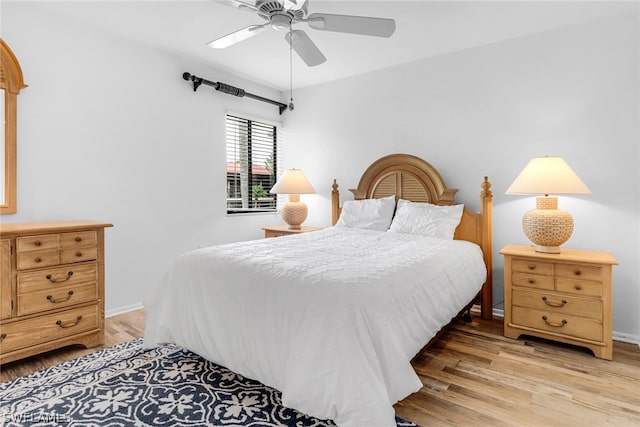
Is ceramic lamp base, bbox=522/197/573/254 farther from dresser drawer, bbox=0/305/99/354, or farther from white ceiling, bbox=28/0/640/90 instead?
dresser drawer, bbox=0/305/99/354

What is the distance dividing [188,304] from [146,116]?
2.16 m

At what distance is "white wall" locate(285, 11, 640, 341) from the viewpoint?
2.81 metres

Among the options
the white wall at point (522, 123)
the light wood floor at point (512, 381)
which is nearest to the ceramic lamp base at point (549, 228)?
the white wall at point (522, 123)

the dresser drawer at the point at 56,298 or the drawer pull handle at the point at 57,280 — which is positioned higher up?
the drawer pull handle at the point at 57,280

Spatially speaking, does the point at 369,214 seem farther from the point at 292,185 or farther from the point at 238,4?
the point at 238,4

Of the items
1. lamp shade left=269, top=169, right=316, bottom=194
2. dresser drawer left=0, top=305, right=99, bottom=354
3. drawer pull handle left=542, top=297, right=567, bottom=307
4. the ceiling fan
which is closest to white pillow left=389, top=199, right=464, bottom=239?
drawer pull handle left=542, top=297, right=567, bottom=307

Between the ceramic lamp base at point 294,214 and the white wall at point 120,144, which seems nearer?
the white wall at point 120,144

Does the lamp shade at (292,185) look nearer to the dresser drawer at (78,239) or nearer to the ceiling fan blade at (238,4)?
the dresser drawer at (78,239)

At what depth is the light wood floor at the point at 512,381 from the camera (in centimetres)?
179

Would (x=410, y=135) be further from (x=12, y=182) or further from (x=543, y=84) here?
(x=12, y=182)

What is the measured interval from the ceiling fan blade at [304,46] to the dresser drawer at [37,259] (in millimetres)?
2176

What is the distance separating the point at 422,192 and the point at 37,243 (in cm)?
327

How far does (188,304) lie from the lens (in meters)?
2.21

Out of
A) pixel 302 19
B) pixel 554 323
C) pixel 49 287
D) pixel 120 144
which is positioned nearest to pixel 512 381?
pixel 554 323
